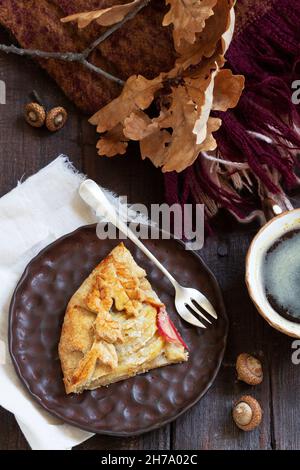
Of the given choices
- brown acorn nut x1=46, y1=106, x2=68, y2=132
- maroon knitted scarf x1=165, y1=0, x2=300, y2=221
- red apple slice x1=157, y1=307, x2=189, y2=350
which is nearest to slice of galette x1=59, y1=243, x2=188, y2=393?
red apple slice x1=157, y1=307, x2=189, y2=350

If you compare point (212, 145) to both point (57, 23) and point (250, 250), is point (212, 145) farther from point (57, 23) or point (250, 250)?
point (57, 23)

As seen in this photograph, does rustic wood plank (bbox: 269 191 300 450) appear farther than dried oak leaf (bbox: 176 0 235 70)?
Yes

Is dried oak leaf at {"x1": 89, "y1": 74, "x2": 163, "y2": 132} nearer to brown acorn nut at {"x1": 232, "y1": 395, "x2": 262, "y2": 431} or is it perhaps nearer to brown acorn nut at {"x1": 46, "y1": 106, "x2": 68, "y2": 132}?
brown acorn nut at {"x1": 46, "y1": 106, "x2": 68, "y2": 132}

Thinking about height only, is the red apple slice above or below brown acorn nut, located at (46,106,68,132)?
below

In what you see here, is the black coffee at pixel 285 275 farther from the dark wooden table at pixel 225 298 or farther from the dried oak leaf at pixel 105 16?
the dried oak leaf at pixel 105 16

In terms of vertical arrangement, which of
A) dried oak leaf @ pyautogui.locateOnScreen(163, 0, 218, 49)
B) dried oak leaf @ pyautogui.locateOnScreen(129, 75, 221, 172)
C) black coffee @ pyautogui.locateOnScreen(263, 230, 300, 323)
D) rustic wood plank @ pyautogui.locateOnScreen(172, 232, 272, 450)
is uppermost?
dried oak leaf @ pyautogui.locateOnScreen(163, 0, 218, 49)

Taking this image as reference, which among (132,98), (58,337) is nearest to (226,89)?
(132,98)

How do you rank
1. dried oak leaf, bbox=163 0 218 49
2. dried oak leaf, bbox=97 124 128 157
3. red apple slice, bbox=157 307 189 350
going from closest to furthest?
dried oak leaf, bbox=163 0 218 49 → red apple slice, bbox=157 307 189 350 → dried oak leaf, bbox=97 124 128 157
